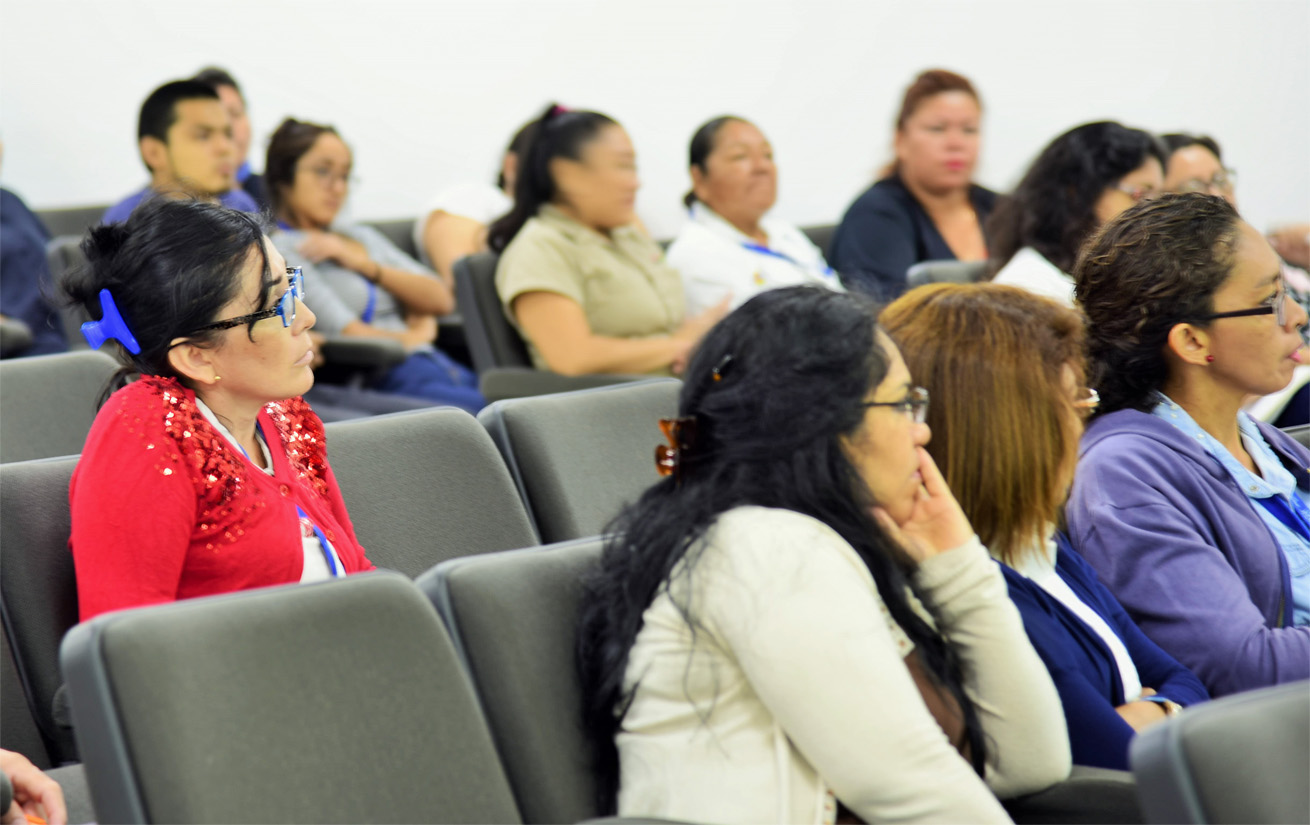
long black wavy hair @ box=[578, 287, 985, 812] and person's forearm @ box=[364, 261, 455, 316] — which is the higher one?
long black wavy hair @ box=[578, 287, 985, 812]

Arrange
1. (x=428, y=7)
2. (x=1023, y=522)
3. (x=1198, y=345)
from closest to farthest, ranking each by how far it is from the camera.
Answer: (x=1023, y=522) < (x=1198, y=345) < (x=428, y=7)

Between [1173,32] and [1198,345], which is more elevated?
[1173,32]

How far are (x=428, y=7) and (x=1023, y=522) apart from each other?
12.9ft

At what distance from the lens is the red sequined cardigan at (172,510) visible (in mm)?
1474

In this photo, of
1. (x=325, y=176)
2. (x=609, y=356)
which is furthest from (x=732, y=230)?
(x=325, y=176)

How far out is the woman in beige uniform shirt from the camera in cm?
312

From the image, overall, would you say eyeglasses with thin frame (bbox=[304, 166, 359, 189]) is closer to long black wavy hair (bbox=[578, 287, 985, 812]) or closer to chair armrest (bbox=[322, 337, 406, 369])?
chair armrest (bbox=[322, 337, 406, 369])

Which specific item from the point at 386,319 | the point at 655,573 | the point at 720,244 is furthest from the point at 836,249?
the point at 655,573

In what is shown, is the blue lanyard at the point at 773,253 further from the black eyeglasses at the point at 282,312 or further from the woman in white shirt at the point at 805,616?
the woman in white shirt at the point at 805,616

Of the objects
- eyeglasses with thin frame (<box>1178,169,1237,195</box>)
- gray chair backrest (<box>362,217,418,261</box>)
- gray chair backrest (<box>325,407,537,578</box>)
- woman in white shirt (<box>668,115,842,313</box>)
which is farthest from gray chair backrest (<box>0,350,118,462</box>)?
eyeglasses with thin frame (<box>1178,169,1237,195</box>)

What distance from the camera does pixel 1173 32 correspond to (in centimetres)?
526

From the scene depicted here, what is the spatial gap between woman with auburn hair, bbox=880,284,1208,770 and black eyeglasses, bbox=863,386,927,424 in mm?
162

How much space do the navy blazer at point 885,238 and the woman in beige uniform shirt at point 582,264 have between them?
27.1 inches

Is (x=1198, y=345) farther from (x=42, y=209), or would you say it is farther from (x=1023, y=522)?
(x=42, y=209)
